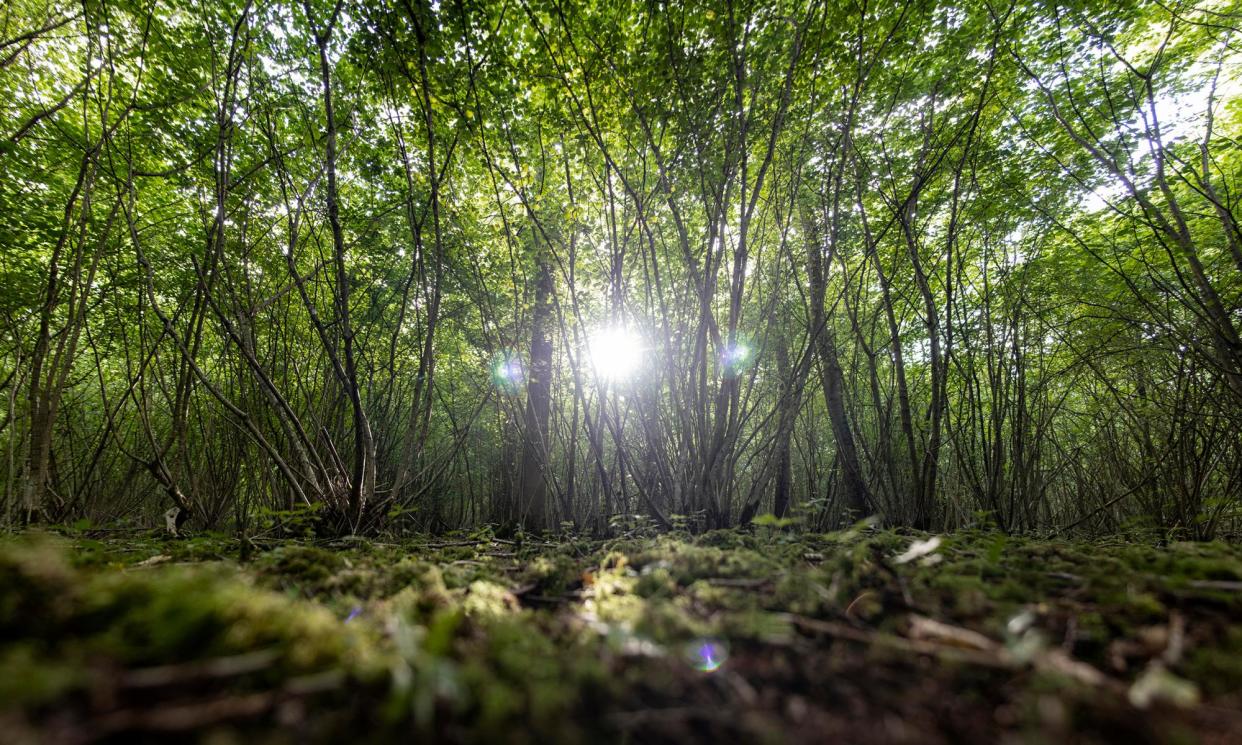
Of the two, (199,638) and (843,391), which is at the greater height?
(843,391)

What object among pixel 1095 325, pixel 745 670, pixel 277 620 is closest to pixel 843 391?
pixel 1095 325

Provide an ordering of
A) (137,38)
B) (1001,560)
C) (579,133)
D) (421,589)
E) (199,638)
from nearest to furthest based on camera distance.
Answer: (199,638) → (421,589) → (1001,560) → (579,133) → (137,38)

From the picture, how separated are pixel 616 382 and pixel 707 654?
108 inches

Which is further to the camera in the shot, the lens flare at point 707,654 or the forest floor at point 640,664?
the lens flare at point 707,654

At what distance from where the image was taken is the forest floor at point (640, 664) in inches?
20.6

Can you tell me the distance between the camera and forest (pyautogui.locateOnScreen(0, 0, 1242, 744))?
24.0 inches

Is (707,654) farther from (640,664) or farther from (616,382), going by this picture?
(616,382)

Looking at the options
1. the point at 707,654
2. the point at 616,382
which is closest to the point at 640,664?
the point at 707,654

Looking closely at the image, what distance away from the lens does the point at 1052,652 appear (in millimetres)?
778

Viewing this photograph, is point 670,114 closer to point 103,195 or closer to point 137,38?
point 137,38

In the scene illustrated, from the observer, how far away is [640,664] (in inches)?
29.7

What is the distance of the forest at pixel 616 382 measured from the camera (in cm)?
61

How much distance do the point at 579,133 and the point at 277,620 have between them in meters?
3.27

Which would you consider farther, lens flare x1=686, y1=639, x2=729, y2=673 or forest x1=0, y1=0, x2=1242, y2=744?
lens flare x1=686, y1=639, x2=729, y2=673
